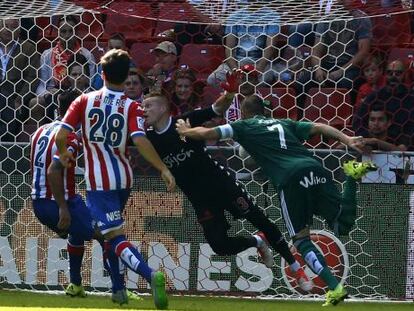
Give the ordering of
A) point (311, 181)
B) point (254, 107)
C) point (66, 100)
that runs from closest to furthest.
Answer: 1. point (311, 181)
2. point (254, 107)
3. point (66, 100)

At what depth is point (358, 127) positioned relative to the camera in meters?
9.26

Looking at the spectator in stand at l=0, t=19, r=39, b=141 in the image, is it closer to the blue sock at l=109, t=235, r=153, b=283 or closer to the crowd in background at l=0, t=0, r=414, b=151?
the crowd in background at l=0, t=0, r=414, b=151

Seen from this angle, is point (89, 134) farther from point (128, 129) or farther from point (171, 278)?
point (171, 278)

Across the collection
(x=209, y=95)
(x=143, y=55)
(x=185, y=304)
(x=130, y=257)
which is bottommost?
(x=185, y=304)

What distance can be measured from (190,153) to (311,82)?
5.01ft

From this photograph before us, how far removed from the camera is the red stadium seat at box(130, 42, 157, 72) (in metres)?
10.6

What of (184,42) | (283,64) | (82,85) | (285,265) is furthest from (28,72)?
(285,265)

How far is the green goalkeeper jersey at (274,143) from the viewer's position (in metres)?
8.08

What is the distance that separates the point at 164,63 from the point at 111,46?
1.65 ft

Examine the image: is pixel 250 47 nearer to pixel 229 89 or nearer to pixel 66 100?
pixel 229 89

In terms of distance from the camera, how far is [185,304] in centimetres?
834

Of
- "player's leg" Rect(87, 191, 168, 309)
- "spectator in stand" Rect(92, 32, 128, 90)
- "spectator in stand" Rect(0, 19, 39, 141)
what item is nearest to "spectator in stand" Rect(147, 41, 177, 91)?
"spectator in stand" Rect(92, 32, 128, 90)

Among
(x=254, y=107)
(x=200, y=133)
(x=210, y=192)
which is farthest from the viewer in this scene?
(x=210, y=192)

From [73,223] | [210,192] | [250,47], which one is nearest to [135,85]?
[250,47]
